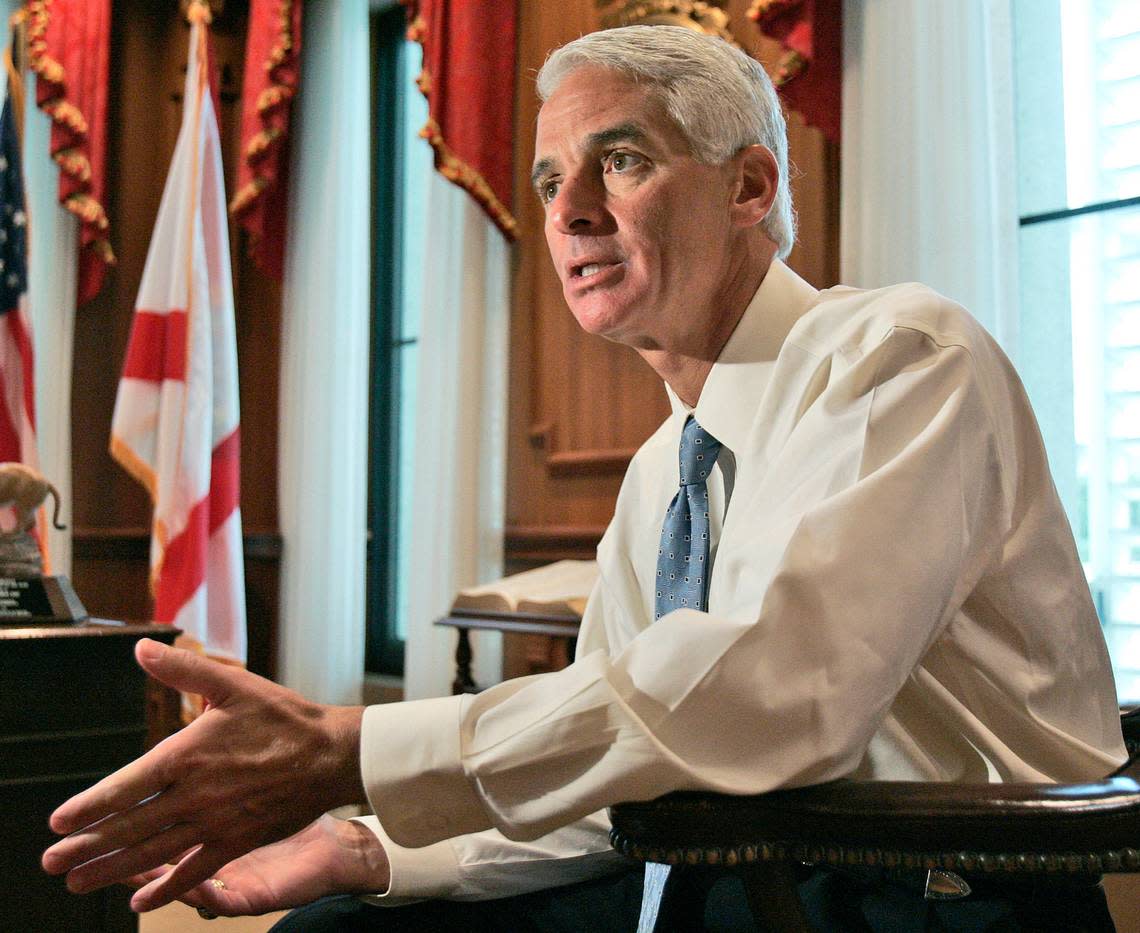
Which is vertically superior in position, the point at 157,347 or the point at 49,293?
the point at 49,293

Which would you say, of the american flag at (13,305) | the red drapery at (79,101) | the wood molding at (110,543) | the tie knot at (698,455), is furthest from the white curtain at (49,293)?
the tie knot at (698,455)

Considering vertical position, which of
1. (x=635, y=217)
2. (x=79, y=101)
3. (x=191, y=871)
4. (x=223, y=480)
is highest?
(x=79, y=101)

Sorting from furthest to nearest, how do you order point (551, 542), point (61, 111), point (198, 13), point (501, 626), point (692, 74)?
point (61, 111) → point (198, 13) → point (551, 542) → point (501, 626) → point (692, 74)

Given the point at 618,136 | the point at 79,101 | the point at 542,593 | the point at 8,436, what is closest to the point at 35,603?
the point at 542,593

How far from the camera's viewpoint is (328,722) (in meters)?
0.93

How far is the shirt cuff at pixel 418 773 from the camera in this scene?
923mm

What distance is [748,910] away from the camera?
1.23m

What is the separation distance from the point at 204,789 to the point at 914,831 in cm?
54

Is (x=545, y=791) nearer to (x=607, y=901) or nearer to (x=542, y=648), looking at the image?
(x=607, y=901)

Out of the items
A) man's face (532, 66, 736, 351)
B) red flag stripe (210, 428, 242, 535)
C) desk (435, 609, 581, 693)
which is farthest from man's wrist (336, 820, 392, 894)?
red flag stripe (210, 428, 242, 535)

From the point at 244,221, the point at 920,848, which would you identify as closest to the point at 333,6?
the point at 244,221

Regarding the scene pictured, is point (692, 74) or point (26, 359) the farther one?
point (26, 359)

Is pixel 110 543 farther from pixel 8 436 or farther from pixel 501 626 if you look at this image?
pixel 501 626

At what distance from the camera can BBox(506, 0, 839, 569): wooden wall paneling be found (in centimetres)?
397
